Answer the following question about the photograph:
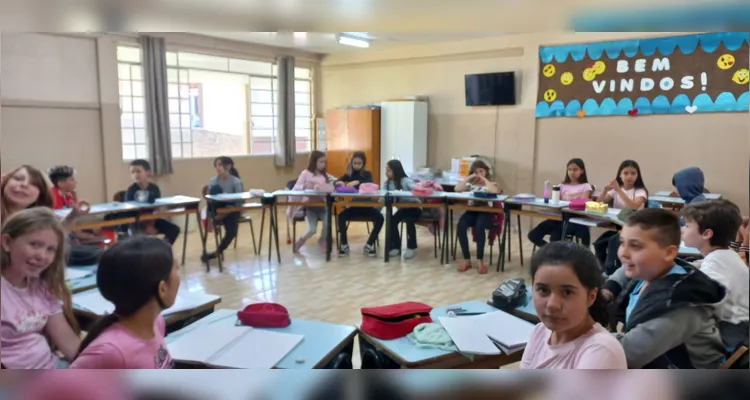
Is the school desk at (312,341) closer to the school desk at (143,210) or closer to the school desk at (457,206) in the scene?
the school desk at (143,210)

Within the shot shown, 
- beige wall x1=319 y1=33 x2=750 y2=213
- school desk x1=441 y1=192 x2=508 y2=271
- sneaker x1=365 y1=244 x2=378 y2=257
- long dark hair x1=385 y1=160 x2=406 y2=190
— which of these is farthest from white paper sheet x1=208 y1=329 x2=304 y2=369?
long dark hair x1=385 y1=160 x2=406 y2=190

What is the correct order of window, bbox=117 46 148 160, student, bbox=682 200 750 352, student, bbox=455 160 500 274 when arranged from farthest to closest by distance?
window, bbox=117 46 148 160 → student, bbox=455 160 500 274 → student, bbox=682 200 750 352

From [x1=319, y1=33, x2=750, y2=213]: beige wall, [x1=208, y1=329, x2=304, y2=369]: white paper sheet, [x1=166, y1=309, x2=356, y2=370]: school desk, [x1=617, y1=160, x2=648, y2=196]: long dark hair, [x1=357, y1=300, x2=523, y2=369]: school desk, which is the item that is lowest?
[x1=357, y1=300, x2=523, y2=369]: school desk

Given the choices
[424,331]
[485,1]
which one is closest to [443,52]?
[424,331]

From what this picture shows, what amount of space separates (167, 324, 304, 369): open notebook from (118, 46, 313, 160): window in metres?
3.94

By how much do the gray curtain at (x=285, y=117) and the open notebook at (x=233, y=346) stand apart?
517 cm

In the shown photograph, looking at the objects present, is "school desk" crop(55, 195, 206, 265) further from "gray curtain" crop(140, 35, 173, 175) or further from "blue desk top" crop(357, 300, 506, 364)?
"blue desk top" crop(357, 300, 506, 364)

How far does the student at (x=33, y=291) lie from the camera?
2.58 ft

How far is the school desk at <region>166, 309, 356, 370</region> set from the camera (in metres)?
1.13

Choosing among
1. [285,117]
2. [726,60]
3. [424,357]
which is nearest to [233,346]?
[424,357]

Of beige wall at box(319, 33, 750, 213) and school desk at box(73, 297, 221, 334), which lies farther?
beige wall at box(319, 33, 750, 213)

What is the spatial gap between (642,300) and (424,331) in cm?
55

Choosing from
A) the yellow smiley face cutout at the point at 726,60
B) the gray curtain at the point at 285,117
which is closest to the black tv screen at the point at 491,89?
the gray curtain at the point at 285,117

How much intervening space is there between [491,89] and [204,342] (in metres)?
4.75
